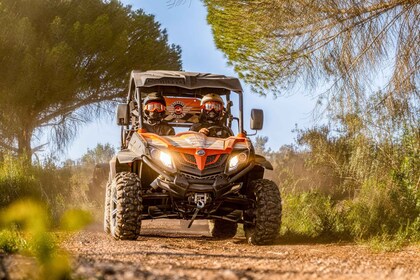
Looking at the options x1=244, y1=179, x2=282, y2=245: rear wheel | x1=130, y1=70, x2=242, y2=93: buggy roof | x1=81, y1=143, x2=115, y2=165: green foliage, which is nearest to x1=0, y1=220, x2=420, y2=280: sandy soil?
x1=244, y1=179, x2=282, y2=245: rear wheel

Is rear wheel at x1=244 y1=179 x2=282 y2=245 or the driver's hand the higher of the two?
the driver's hand

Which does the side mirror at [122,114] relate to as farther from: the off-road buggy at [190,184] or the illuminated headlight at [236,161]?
the illuminated headlight at [236,161]

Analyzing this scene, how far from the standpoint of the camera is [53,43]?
2398cm

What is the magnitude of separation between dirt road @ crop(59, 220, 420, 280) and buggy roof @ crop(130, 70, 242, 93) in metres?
2.34

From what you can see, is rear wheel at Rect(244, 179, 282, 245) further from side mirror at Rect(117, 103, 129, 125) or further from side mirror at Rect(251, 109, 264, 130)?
side mirror at Rect(117, 103, 129, 125)

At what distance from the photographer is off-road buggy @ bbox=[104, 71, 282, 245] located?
8.98 m

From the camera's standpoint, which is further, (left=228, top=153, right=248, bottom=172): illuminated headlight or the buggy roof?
the buggy roof

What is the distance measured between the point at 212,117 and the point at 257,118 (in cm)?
70

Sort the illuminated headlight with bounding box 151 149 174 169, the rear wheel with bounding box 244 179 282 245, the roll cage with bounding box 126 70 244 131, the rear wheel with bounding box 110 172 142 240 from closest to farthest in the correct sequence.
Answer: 1. the rear wheel with bounding box 110 172 142 240
2. the illuminated headlight with bounding box 151 149 174 169
3. the rear wheel with bounding box 244 179 282 245
4. the roll cage with bounding box 126 70 244 131

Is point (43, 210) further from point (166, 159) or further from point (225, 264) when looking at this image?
point (225, 264)

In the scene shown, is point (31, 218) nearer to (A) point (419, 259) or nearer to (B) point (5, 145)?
(A) point (419, 259)

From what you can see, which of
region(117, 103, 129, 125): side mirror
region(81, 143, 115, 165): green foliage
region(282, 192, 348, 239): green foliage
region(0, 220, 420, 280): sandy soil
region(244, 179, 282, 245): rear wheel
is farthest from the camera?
region(81, 143, 115, 165): green foliage

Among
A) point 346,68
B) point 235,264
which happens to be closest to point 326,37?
point 346,68

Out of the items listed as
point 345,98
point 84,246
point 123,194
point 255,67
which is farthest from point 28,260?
point 255,67
